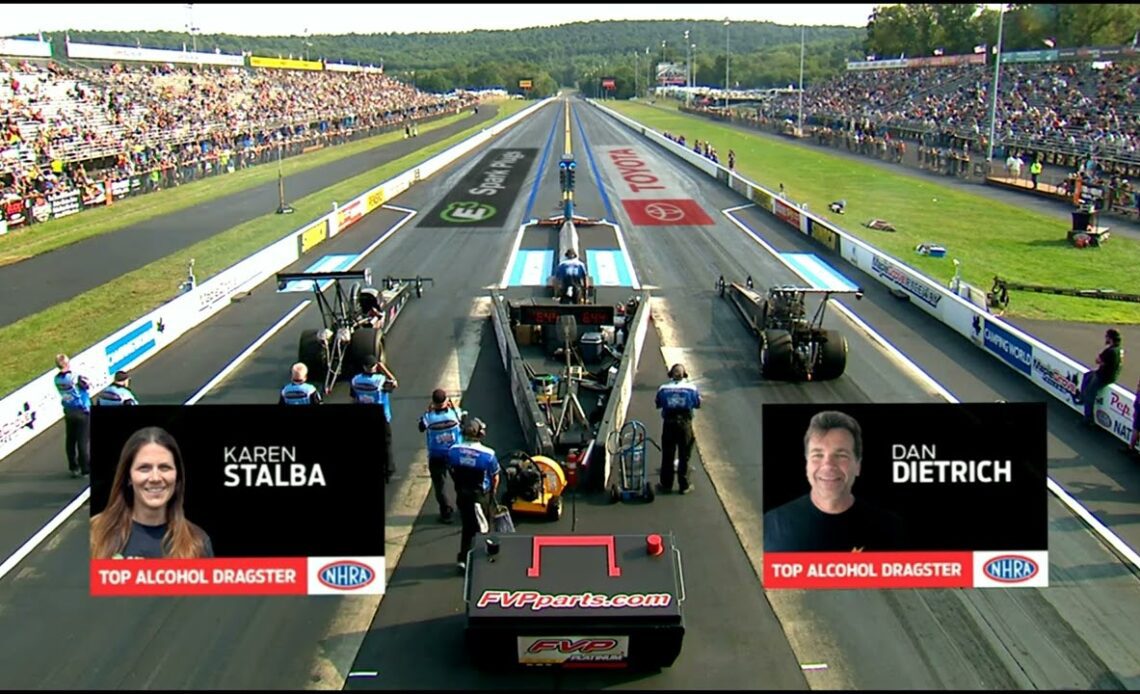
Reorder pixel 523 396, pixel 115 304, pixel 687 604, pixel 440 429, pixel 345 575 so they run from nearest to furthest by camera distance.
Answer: pixel 345 575, pixel 687 604, pixel 440 429, pixel 523 396, pixel 115 304

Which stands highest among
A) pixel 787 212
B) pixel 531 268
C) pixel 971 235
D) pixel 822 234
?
pixel 787 212

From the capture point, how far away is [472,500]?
913 centimetres

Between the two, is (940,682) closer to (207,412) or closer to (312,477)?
(312,477)

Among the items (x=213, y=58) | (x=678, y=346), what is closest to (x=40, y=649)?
(x=678, y=346)

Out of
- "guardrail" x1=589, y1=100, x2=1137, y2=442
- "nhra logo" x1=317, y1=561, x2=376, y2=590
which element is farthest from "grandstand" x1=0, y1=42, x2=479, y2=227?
"nhra logo" x1=317, y1=561, x2=376, y2=590

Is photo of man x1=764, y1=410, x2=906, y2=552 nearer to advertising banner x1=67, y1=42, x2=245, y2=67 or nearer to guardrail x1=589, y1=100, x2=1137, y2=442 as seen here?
guardrail x1=589, y1=100, x2=1137, y2=442

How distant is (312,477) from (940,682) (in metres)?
5.24

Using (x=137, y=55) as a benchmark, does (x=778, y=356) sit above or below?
below

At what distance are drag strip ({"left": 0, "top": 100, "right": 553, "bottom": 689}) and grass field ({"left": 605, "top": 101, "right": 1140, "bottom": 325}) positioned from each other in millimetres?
13202

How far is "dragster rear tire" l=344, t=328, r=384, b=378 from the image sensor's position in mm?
15352

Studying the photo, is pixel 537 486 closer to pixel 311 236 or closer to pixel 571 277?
pixel 571 277

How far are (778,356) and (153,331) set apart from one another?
1140 cm

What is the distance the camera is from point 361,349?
50.4 feet

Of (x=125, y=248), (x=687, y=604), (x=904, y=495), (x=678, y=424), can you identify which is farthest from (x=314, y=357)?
(x=125, y=248)
